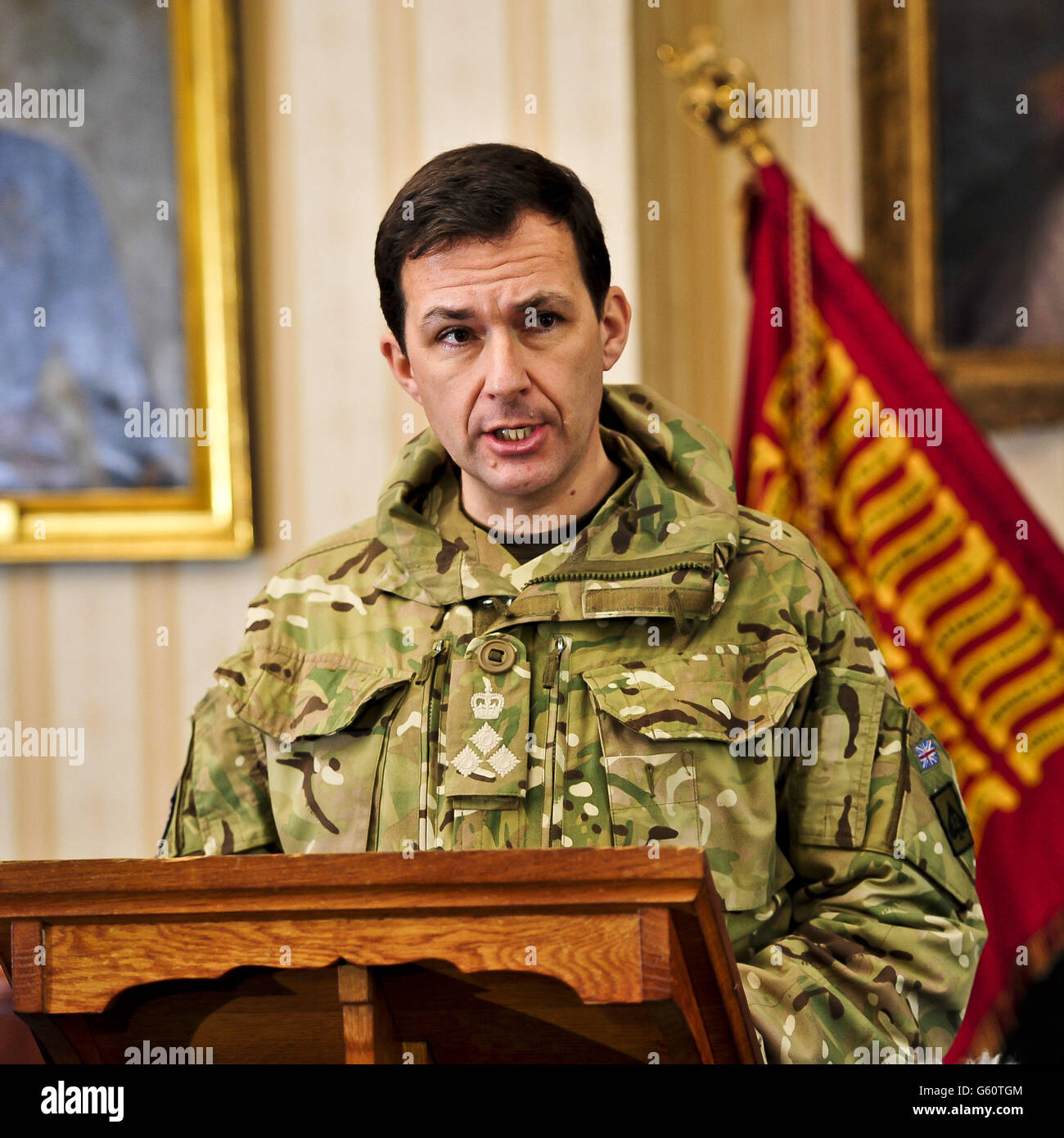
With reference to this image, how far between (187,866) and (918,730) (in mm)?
789

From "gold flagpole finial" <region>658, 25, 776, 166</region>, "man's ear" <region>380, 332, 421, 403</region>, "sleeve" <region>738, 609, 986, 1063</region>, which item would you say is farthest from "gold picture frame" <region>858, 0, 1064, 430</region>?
"man's ear" <region>380, 332, 421, 403</region>

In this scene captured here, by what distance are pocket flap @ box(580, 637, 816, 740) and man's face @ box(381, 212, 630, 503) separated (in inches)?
8.5

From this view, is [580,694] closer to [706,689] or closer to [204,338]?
[706,689]

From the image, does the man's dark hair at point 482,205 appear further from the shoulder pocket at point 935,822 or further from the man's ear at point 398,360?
the shoulder pocket at point 935,822

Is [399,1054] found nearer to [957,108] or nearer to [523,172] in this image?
[523,172]

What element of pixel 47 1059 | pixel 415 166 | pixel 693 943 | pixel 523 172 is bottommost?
pixel 47 1059

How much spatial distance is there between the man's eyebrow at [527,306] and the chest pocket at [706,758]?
0.37 meters

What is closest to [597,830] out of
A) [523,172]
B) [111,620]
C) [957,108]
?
[523,172]

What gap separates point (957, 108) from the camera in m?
2.59

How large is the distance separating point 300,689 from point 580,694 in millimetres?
309

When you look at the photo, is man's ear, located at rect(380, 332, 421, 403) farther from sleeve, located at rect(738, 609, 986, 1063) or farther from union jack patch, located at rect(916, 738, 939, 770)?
union jack patch, located at rect(916, 738, 939, 770)

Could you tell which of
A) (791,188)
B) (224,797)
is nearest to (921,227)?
(791,188)

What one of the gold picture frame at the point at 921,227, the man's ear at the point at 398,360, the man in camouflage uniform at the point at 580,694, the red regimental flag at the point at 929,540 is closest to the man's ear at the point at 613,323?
the man in camouflage uniform at the point at 580,694

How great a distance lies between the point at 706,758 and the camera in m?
1.34
